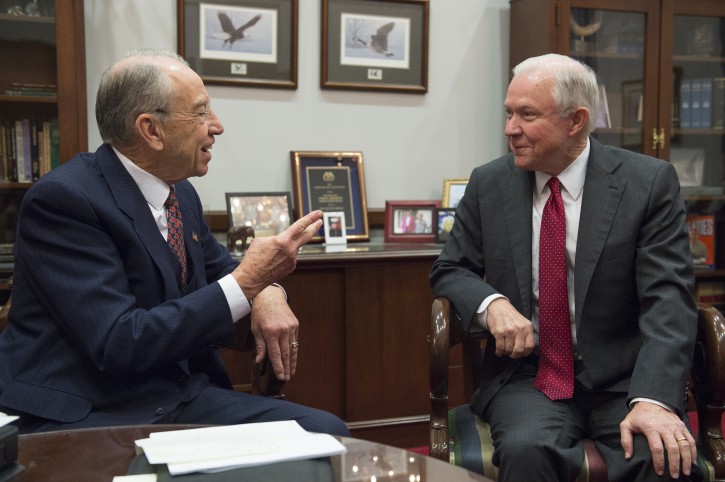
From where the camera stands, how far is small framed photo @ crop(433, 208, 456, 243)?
3377 millimetres

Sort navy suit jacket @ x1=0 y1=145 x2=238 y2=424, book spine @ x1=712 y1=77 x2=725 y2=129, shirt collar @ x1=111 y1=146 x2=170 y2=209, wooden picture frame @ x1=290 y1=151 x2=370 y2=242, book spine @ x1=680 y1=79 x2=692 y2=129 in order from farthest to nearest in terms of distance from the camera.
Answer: book spine @ x1=712 y1=77 x2=725 y2=129 → book spine @ x1=680 y1=79 x2=692 y2=129 → wooden picture frame @ x1=290 y1=151 x2=370 y2=242 → shirt collar @ x1=111 y1=146 x2=170 y2=209 → navy suit jacket @ x1=0 y1=145 x2=238 y2=424

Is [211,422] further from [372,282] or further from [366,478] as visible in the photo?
[372,282]

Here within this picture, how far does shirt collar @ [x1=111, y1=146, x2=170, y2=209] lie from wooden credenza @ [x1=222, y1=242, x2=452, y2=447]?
1.12m

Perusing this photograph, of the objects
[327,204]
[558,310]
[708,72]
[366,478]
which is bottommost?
[366,478]

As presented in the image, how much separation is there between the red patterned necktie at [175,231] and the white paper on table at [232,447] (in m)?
0.58

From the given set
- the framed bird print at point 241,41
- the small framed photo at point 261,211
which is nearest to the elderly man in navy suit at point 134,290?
the small framed photo at point 261,211

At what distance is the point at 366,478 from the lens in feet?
3.91

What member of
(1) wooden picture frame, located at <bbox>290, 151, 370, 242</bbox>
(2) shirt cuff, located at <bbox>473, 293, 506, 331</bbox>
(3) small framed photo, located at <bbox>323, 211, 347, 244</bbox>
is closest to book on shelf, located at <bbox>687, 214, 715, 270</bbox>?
(1) wooden picture frame, located at <bbox>290, 151, 370, 242</bbox>

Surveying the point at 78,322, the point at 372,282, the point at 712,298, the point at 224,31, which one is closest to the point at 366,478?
the point at 78,322

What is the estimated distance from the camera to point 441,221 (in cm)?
339

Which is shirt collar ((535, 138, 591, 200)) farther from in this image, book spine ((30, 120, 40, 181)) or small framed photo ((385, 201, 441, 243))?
book spine ((30, 120, 40, 181))

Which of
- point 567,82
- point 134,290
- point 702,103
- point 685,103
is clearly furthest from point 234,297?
point 702,103

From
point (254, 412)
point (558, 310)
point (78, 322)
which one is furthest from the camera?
point (558, 310)

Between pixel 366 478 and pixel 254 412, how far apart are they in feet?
1.92
